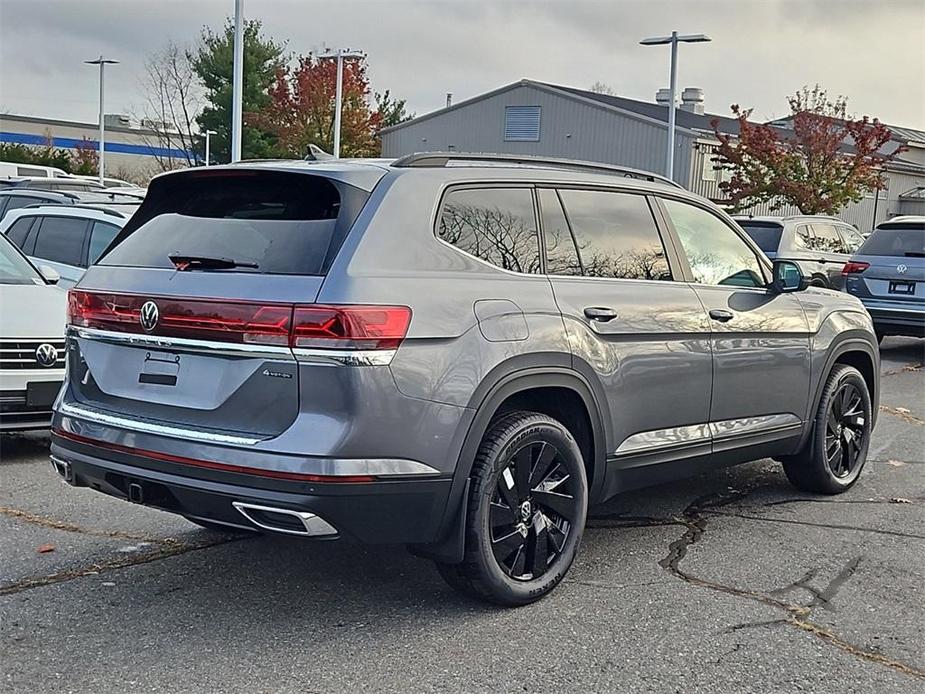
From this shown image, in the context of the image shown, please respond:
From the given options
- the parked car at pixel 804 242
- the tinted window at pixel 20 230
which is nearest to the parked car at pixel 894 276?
the parked car at pixel 804 242

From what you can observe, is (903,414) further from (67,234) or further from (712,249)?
(67,234)

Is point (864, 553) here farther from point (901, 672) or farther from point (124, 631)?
point (124, 631)

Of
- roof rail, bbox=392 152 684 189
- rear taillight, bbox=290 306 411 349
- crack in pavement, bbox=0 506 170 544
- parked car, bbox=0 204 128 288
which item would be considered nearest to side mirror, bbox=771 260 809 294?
roof rail, bbox=392 152 684 189

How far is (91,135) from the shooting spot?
70.3 m

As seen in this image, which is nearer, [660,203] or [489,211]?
[489,211]

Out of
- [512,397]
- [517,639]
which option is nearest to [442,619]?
[517,639]

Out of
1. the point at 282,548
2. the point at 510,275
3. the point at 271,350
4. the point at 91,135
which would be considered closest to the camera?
the point at 271,350

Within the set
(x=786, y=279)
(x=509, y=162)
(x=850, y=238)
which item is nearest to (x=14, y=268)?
(x=509, y=162)

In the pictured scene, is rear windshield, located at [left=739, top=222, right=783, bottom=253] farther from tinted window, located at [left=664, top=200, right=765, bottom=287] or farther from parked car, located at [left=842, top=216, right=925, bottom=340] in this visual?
tinted window, located at [left=664, top=200, right=765, bottom=287]

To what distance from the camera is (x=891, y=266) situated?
1347 cm

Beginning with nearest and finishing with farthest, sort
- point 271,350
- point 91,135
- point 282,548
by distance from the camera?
point 271,350
point 282,548
point 91,135

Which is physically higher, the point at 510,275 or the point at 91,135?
the point at 91,135

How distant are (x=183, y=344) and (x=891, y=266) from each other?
1139 centimetres

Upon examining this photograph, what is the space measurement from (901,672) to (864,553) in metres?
1.47
